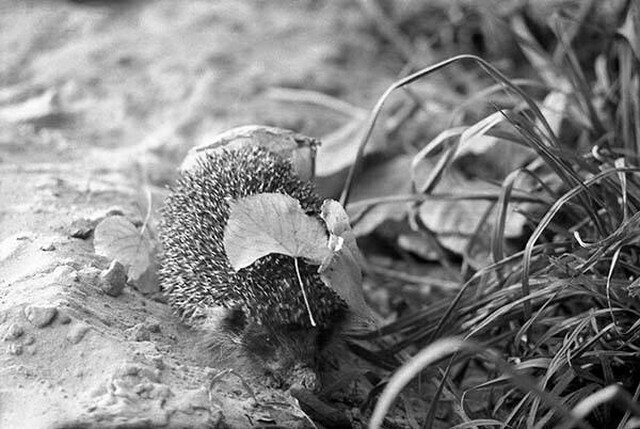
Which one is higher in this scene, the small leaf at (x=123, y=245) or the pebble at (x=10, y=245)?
the small leaf at (x=123, y=245)

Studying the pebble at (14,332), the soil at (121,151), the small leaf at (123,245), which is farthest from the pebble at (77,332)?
the small leaf at (123,245)

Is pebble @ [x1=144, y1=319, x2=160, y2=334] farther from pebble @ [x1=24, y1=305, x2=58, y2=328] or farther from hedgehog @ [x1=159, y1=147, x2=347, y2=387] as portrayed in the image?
pebble @ [x1=24, y1=305, x2=58, y2=328]

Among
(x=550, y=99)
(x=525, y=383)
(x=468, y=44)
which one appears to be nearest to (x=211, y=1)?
(x=468, y=44)

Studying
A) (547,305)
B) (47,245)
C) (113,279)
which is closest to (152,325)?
(113,279)

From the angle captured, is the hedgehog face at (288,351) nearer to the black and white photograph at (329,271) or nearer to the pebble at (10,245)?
the black and white photograph at (329,271)

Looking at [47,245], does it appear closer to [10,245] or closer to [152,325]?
[10,245]

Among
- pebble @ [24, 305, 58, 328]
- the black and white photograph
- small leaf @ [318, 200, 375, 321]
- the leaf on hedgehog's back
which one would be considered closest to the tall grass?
the black and white photograph
